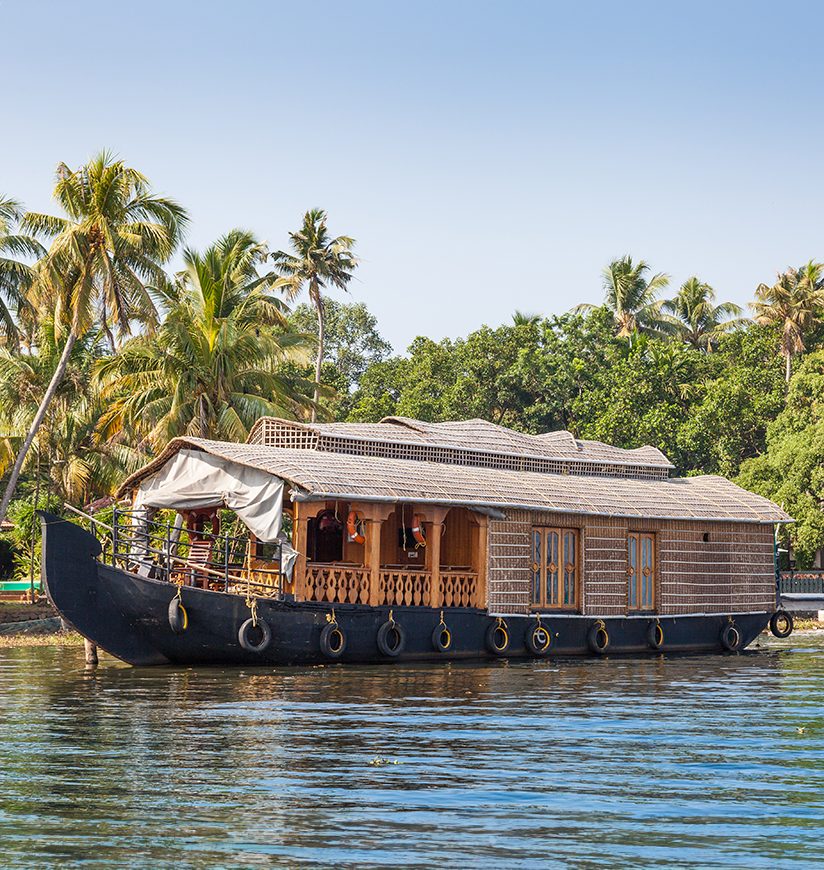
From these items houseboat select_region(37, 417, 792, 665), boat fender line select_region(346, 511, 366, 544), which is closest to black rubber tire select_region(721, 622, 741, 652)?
houseboat select_region(37, 417, 792, 665)

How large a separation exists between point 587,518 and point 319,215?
1046 inches

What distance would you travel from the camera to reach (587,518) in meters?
20.4

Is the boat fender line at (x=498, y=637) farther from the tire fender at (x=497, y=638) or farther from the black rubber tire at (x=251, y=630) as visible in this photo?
the black rubber tire at (x=251, y=630)

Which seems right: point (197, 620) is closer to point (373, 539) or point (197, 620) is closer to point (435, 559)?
point (373, 539)

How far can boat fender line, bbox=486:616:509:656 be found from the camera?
1891cm

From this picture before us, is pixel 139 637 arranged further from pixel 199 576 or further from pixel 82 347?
pixel 82 347

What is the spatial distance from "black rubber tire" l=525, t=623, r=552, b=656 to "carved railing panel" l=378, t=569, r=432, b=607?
177 cm

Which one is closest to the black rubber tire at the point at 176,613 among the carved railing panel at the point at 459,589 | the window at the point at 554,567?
the carved railing panel at the point at 459,589

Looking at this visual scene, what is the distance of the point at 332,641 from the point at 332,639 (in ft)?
0.08

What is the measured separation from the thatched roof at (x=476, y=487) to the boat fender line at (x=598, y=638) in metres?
1.68

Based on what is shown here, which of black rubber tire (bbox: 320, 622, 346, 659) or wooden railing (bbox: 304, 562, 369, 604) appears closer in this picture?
black rubber tire (bbox: 320, 622, 346, 659)

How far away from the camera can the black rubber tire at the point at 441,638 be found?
59.9ft

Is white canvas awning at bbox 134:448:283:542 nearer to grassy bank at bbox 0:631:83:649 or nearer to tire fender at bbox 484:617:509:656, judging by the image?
tire fender at bbox 484:617:509:656

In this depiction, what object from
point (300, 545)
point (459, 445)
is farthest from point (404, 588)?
point (459, 445)
